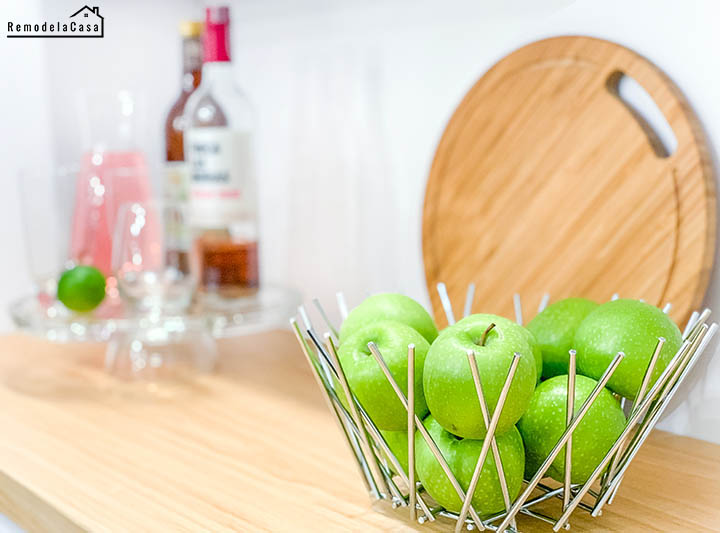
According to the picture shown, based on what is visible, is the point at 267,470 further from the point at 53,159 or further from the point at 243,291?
the point at 53,159

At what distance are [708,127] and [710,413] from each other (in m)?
0.24

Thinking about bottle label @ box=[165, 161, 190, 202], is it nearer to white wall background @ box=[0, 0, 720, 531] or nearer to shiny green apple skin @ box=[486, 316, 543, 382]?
white wall background @ box=[0, 0, 720, 531]

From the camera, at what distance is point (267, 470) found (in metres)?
0.72

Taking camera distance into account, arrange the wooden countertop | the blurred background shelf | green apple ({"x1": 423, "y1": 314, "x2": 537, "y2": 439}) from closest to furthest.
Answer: green apple ({"x1": 423, "y1": 314, "x2": 537, "y2": 439}), the wooden countertop, the blurred background shelf

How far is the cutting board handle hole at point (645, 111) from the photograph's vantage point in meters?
0.75

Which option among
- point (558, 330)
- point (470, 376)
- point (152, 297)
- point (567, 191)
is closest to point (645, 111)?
point (567, 191)

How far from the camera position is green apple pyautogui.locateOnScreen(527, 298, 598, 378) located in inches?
24.8

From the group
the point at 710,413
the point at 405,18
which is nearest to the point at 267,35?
the point at 405,18

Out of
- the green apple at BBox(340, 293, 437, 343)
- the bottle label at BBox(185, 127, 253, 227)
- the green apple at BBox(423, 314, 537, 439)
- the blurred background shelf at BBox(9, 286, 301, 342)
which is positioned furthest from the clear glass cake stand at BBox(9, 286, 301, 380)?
the green apple at BBox(423, 314, 537, 439)

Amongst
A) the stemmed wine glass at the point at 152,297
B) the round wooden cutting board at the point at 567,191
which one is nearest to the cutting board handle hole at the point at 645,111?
the round wooden cutting board at the point at 567,191

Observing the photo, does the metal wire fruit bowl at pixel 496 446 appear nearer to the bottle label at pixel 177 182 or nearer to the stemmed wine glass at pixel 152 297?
the stemmed wine glass at pixel 152 297

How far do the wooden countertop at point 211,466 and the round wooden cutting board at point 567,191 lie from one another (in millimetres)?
159

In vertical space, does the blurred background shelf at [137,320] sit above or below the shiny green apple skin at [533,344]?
below

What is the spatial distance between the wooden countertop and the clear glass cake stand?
41mm
